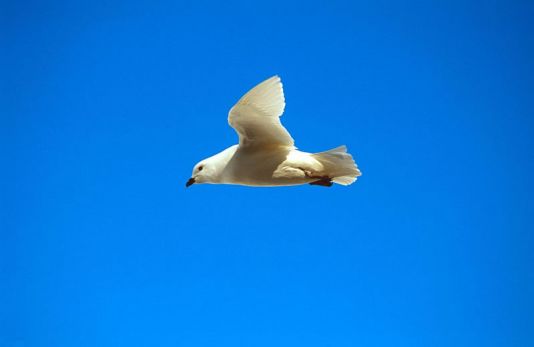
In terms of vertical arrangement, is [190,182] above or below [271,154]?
above

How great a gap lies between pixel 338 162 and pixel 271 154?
1.79 feet

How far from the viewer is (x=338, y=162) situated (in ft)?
18.2

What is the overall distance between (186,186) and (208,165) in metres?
0.40

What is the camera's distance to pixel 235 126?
5566 millimetres

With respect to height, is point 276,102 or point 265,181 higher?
point 276,102

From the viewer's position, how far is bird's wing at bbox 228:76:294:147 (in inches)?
212

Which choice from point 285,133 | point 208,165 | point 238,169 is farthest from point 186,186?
point 285,133

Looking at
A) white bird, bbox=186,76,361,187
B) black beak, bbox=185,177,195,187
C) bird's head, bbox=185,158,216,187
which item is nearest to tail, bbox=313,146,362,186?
white bird, bbox=186,76,361,187

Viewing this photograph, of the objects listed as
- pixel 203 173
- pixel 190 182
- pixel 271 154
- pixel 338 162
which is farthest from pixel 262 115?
pixel 190 182

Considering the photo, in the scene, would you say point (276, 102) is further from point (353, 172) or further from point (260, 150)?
point (353, 172)

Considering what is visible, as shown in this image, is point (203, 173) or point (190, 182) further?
point (190, 182)

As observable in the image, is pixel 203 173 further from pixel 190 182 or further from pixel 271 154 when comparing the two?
pixel 271 154

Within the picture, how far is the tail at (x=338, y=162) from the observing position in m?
5.54

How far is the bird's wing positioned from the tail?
11.5 inches
